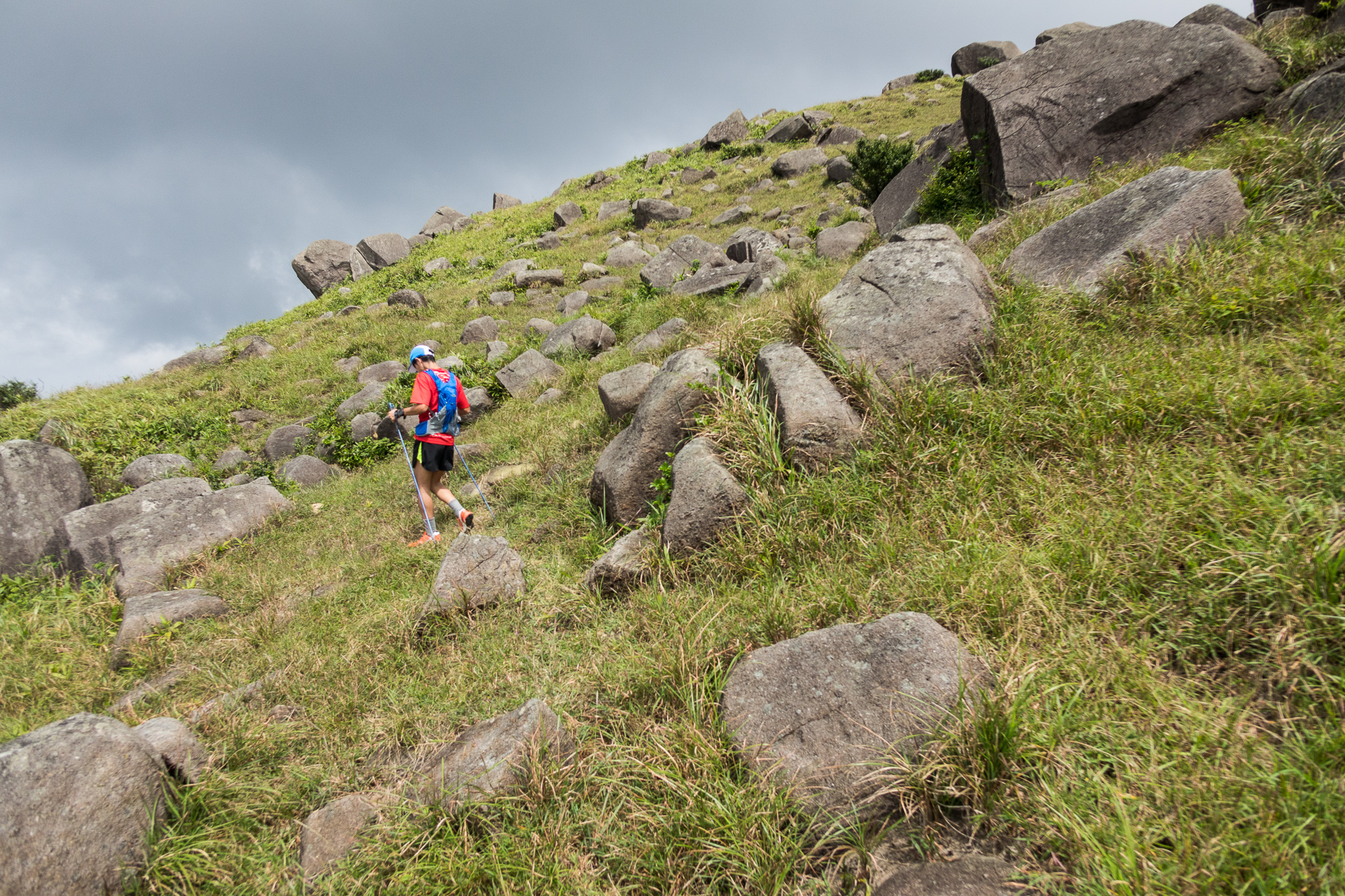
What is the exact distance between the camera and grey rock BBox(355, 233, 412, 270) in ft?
87.1

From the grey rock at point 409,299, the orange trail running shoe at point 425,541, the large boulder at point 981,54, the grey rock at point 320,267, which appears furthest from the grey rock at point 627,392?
the large boulder at point 981,54

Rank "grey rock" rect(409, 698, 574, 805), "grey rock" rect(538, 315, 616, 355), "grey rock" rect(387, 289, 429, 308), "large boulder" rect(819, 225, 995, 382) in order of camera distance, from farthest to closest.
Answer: "grey rock" rect(387, 289, 429, 308) → "grey rock" rect(538, 315, 616, 355) → "large boulder" rect(819, 225, 995, 382) → "grey rock" rect(409, 698, 574, 805)

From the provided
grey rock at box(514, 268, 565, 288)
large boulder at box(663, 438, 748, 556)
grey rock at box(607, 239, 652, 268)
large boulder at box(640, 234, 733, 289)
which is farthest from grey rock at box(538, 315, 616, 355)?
large boulder at box(663, 438, 748, 556)

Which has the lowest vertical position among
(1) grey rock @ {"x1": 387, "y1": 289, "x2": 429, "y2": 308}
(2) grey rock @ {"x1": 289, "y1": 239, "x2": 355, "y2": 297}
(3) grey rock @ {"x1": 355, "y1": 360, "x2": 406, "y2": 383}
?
(3) grey rock @ {"x1": 355, "y1": 360, "x2": 406, "y2": 383}

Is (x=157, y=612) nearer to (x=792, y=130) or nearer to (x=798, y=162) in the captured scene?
(x=798, y=162)

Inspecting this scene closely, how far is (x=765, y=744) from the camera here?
8.87 feet

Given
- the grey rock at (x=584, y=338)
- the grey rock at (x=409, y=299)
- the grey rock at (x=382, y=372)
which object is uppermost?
the grey rock at (x=409, y=299)

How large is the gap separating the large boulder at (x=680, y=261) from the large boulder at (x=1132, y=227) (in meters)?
9.50

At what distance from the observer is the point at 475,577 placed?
16.4 feet

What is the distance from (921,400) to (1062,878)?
10.8 ft

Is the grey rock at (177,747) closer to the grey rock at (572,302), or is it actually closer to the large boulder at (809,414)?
the large boulder at (809,414)

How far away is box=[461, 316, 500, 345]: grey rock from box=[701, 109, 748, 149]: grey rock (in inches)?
820

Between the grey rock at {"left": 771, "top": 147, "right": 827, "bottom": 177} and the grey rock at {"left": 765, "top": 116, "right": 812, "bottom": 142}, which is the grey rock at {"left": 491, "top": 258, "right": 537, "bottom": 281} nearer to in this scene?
the grey rock at {"left": 771, "top": 147, "right": 827, "bottom": 177}

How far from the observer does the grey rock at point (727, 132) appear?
30531 mm
